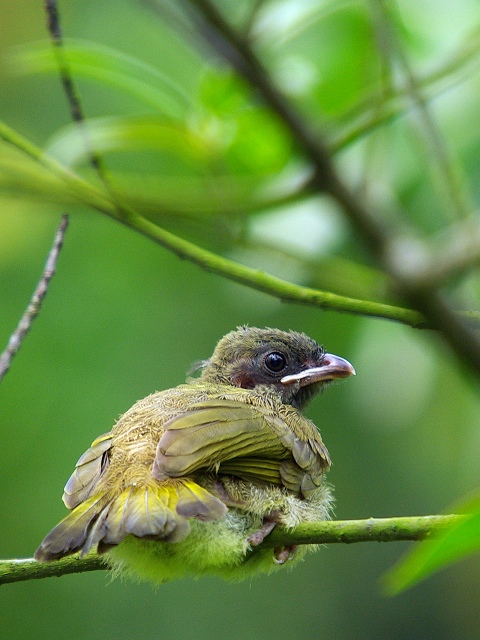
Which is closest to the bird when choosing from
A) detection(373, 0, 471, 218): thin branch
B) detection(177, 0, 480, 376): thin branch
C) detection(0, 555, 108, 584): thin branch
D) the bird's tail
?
the bird's tail

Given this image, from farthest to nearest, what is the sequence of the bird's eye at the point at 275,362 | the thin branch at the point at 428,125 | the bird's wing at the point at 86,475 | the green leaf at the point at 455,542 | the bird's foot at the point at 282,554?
the bird's eye at the point at 275,362 → the bird's foot at the point at 282,554 → the bird's wing at the point at 86,475 → the thin branch at the point at 428,125 → the green leaf at the point at 455,542

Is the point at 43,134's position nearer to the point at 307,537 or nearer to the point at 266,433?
the point at 266,433

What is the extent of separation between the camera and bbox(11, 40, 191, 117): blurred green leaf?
9.36 feet

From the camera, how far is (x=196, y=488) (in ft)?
10.5

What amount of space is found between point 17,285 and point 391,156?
556 centimetres

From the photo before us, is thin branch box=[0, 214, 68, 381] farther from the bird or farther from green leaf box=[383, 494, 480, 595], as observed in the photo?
green leaf box=[383, 494, 480, 595]

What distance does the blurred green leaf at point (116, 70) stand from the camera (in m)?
2.85

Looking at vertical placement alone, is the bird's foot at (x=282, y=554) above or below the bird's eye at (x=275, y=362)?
below

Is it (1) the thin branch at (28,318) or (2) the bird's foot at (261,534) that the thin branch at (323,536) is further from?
(1) the thin branch at (28,318)

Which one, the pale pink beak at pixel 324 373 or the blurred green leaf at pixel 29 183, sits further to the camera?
the pale pink beak at pixel 324 373

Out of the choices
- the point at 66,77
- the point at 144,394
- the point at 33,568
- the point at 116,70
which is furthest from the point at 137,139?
the point at 144,394

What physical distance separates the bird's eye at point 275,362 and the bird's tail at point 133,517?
61.1 inches

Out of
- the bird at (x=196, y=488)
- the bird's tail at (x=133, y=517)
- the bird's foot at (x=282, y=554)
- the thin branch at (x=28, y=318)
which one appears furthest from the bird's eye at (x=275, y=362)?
the thin branch at (x=28, y=318)

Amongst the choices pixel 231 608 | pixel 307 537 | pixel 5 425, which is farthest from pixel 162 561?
pixel 231 608
